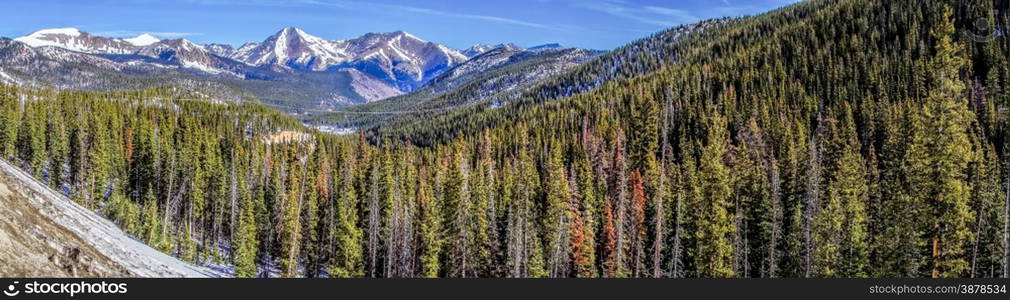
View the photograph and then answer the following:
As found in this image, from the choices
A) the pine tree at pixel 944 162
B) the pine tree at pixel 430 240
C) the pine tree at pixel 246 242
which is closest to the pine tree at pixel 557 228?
the pine tree at pixel 430 240

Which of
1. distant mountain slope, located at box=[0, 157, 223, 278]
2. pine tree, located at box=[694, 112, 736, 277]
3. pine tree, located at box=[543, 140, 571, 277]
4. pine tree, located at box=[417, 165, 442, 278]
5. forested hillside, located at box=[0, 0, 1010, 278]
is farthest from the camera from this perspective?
pine tree, located at box=[417, 165, 442, 278]

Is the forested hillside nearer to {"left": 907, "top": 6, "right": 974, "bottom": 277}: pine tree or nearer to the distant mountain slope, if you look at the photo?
{"left": 907, "top": 6, "right": 974, "bottom": 277}: pine tree

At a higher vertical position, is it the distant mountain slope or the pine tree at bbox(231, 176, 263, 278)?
the distant mountain slope

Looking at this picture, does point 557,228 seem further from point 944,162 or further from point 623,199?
point 944,162

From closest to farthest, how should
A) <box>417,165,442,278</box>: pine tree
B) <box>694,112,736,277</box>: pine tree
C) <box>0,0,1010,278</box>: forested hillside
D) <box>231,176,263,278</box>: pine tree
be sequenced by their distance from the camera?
<box>0,0,1010,278</box>: forested hillside, <box>694,112,736,277</box>: pine tree, <box>417,165,442,278</box>: pine tree, <box>231,176,263,278</box>: pine tree

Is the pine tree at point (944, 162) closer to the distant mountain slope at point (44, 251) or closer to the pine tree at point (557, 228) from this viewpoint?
the pine tree at point (557, 228)

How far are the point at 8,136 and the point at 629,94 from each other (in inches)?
5556

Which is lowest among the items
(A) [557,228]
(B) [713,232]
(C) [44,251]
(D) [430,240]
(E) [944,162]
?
(D) [430,240]

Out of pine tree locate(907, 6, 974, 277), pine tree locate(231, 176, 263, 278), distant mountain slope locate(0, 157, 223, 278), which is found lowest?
pine tree locate(231, 176, 263, 278)

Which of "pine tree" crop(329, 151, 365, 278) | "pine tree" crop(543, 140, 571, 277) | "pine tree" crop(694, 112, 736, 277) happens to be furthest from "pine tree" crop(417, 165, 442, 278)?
"pine tree" crop(694, 112, 736, 277)

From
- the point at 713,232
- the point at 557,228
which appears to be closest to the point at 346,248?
the point at 557,228

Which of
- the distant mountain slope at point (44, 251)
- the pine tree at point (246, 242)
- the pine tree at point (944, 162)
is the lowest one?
the pine tree at point (246, 242)

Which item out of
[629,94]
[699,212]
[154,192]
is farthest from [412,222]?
[629,94]

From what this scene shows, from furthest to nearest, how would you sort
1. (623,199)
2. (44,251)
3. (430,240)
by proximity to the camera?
(623,199) → (430,240) → (44,251)
